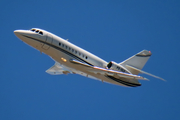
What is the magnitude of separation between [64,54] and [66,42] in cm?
113

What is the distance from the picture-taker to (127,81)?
27359 millimetres

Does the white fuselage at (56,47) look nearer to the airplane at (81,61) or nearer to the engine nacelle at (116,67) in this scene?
the airplane at (81,61)

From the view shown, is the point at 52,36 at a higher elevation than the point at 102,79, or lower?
higher

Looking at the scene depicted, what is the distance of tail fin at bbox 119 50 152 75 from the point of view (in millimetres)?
28141

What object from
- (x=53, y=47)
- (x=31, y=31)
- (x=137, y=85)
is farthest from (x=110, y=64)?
(x=31, y=31)

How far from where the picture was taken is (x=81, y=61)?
25.9m

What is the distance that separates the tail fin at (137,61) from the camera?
28141mm

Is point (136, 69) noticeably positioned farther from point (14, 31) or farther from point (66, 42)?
point (14, 31)

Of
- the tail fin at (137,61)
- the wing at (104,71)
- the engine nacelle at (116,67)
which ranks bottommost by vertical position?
the wing at (104,71)

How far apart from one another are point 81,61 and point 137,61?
6.21 meters

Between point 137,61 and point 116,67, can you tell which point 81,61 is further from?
point 137,61

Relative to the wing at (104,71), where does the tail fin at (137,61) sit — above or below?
above

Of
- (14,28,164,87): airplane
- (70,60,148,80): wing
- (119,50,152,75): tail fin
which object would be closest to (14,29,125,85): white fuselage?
(14,28,164,87): airplane

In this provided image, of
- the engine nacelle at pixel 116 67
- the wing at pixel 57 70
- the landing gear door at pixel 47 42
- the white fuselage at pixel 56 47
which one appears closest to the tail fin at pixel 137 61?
the engine nacelle at pixel 116 67
